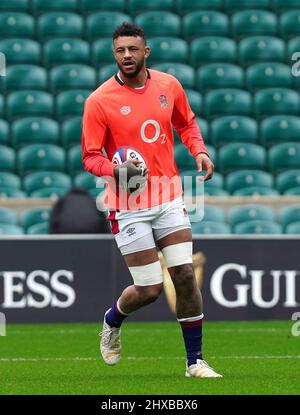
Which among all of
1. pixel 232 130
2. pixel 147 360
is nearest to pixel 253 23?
pixel 232 130

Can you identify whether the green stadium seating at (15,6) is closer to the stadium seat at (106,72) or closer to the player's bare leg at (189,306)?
the stadium seat at (106,72)

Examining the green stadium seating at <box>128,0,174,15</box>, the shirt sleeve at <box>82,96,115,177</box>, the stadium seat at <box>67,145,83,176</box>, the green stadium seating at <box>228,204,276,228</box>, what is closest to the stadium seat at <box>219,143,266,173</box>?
the green stadium seating at <box>228,204,276,228</box>

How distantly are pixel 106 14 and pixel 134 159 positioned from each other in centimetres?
961

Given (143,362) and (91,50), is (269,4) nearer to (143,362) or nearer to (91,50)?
(91,50)

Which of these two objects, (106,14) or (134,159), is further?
(106,14)

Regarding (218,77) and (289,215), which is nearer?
(289,215)

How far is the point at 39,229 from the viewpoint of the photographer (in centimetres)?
1316

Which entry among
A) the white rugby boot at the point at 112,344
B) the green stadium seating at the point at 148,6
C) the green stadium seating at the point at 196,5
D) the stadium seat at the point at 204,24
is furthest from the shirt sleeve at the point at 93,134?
the green stadium seating at the point at 196,5

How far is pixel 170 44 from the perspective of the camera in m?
16.2

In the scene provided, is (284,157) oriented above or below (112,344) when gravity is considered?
above

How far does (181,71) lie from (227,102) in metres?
0.72

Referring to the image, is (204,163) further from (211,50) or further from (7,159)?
(211,50)

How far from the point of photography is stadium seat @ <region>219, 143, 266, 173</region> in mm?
14648

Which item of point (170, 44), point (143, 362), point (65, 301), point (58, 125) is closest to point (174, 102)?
point (143, 362)
